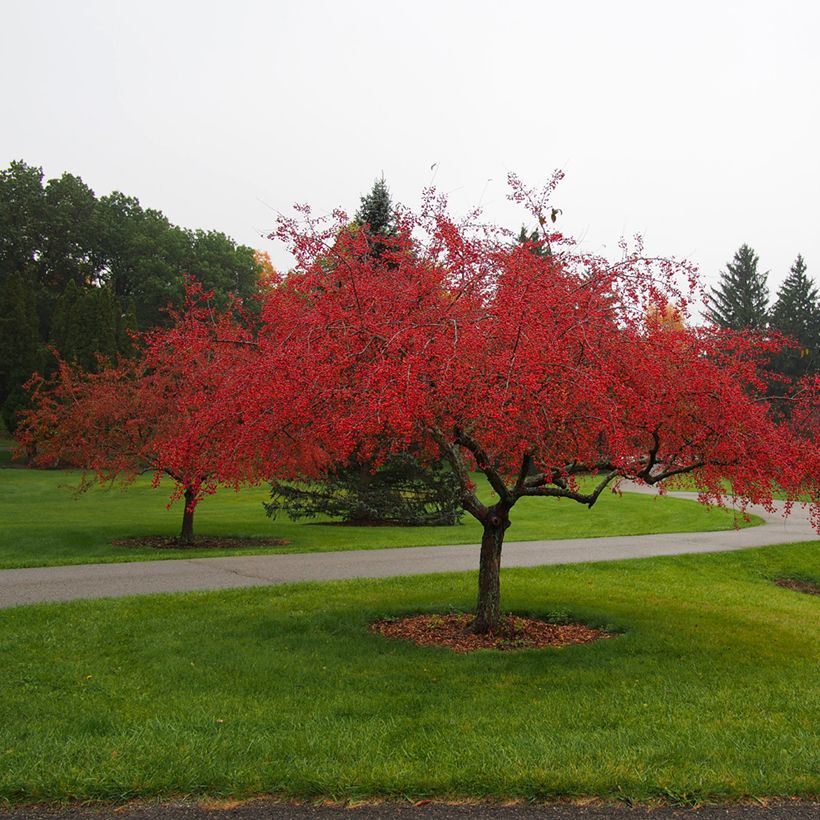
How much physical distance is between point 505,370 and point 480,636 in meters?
3.33

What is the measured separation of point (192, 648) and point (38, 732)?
7.33 feet

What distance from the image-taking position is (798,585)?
13992 millimetres

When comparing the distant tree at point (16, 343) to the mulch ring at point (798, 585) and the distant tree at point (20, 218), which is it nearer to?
the distant tree at point (20, 218)

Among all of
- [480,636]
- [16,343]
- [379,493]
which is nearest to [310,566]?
[480,636]

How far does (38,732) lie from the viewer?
16.5 ft

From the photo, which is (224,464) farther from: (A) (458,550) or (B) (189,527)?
(B) (189,527)

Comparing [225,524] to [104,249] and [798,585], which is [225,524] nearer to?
[798,585]

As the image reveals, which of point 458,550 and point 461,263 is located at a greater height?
point 461,263

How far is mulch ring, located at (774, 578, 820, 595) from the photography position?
13.5 metres

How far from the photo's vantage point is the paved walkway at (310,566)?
10.6m

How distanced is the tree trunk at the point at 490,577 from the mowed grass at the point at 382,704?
973mm

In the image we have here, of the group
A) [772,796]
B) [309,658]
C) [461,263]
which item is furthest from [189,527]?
[772,796]

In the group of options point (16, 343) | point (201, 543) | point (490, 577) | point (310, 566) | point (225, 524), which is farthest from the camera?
point (16, 343)

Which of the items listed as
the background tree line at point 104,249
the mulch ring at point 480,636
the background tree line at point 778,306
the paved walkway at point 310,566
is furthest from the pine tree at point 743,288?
the mulch ring at point 480,636
